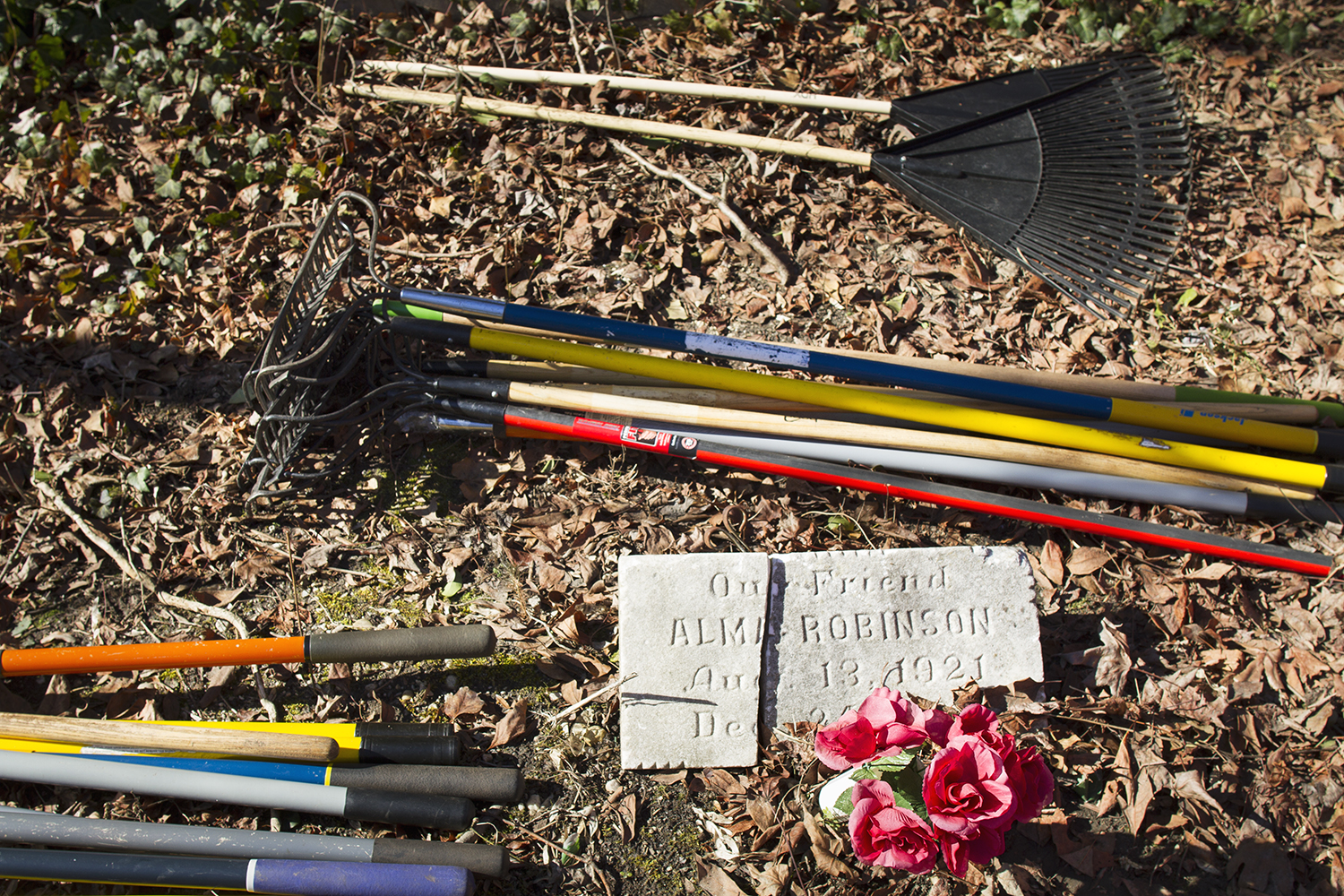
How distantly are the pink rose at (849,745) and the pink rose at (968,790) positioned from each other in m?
0.18

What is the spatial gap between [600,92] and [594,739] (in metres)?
2.95

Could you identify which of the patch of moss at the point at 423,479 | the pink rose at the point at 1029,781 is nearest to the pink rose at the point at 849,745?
the pink rose at the point at 1029,781

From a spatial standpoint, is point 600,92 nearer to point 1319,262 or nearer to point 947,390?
point 947,390

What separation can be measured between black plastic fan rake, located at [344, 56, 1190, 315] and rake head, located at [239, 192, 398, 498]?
1347mm

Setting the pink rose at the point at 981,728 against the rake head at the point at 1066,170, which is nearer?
the pink rose at the point at 981,728

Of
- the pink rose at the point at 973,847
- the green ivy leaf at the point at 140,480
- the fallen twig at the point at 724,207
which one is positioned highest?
the fallen twig at the point at 724,207

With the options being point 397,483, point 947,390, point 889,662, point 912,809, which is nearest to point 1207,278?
point 947,390

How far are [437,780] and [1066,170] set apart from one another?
11.7ft

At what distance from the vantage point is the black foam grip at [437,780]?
229 cm

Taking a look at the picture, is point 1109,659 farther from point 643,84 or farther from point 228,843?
point 643,84

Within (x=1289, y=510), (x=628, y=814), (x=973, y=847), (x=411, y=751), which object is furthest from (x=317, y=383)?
(x=1289, y=510)

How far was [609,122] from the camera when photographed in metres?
3.74

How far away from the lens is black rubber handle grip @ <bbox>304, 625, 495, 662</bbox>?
2396mm

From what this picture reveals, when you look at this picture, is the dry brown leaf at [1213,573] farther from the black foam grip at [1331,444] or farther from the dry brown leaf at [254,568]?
the dry brown leaf at [254,568]
